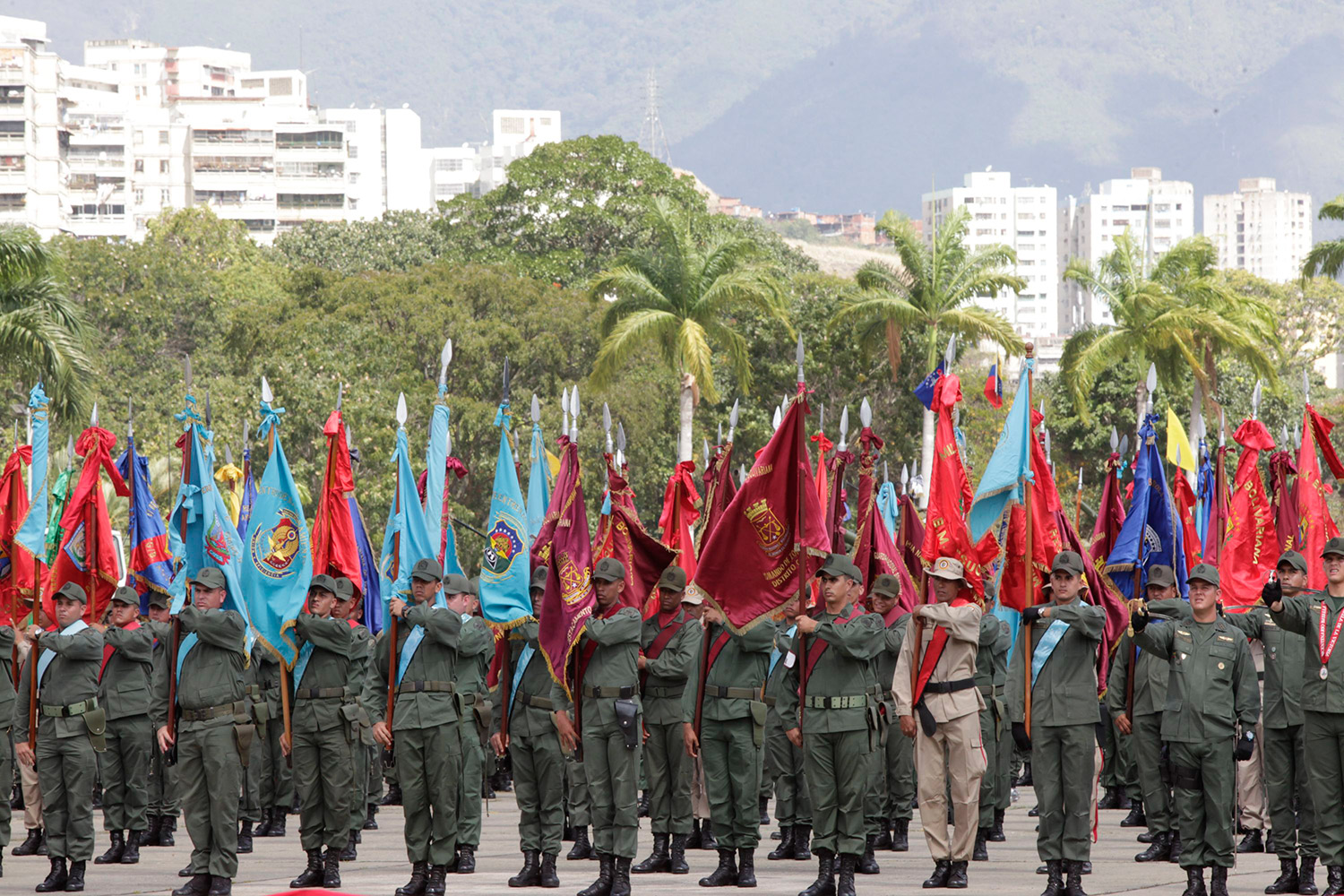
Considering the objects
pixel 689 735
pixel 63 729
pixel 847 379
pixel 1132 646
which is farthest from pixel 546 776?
pixel 847 379

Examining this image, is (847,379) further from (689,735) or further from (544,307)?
(689,735)

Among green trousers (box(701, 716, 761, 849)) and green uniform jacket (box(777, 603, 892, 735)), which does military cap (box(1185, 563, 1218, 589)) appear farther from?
green trousers (box(701, 716, 761, 849))

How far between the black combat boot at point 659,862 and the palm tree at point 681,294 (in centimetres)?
2198

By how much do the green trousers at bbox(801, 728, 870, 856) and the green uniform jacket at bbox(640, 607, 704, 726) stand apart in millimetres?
1162

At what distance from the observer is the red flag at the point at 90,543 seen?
1338 centimetres

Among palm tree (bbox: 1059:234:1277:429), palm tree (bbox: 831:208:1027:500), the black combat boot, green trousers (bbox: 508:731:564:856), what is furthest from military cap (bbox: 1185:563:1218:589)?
palm tree (bbox: 831:208:1027:500)

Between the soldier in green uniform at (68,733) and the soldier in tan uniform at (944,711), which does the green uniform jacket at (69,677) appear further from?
the soldier in tan uniform at (944,711)

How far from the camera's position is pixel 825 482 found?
18109mm

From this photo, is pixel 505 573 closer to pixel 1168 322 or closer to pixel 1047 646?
pixel 1047 646

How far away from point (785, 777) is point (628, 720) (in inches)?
83.6

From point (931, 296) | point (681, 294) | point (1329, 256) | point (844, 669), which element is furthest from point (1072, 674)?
point (931, 296)

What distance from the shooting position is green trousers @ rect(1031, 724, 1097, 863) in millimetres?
10719

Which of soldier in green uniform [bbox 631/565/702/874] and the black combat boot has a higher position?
soldier in green uniform [bbox 631/565/702/874]

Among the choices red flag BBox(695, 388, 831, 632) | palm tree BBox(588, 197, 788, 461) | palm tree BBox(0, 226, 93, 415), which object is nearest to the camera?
red flag BBox(695, 388, 831, 632)
